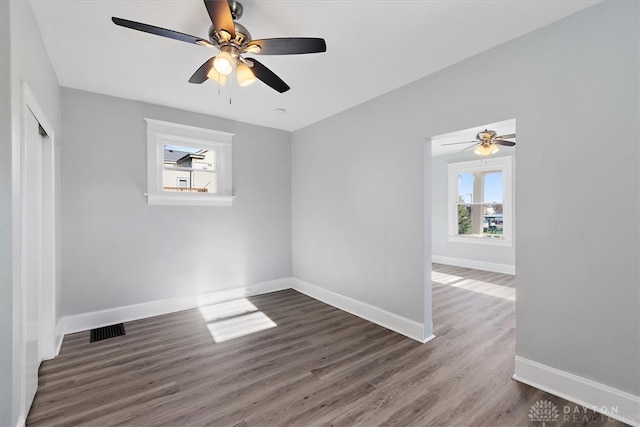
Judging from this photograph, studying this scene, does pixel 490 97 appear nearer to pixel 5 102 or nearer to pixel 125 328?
pixel 5 102

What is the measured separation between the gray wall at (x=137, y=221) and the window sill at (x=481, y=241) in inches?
176

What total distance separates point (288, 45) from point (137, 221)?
9.85ft

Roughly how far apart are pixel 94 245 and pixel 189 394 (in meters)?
2.28

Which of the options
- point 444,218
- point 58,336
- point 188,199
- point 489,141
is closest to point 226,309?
point 188,199

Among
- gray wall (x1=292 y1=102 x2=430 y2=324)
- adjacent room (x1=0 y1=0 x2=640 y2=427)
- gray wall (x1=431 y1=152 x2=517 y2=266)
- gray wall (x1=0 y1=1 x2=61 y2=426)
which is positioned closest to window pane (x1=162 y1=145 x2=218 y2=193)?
adjacent room (x1=0 y1=0 x2=640 y2=427)

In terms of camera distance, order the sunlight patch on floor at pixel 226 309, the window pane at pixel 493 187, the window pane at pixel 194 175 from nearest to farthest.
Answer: the sunlight patch on floor at pixel 226 309 → the window pane at pixel 194 175 → the window pane at pixel 493 187

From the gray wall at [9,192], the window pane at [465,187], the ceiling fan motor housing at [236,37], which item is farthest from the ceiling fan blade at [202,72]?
the window pane at [465,187]

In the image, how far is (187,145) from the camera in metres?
4.04

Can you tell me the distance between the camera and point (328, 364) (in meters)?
2.55

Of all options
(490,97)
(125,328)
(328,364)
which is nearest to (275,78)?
(490,97)

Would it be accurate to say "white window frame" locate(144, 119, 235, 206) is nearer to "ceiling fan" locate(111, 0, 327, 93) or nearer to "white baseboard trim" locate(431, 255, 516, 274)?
"ceiling fan" locate(111, 0, 327, 93)

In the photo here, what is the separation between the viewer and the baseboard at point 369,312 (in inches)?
120

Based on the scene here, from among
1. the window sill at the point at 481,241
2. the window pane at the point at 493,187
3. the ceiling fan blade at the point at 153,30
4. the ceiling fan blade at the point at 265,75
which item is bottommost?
the window sill at the point at 481,241

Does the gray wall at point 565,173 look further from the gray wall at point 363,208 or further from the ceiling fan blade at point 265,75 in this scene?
the ceiling fan blade at point 265,75
